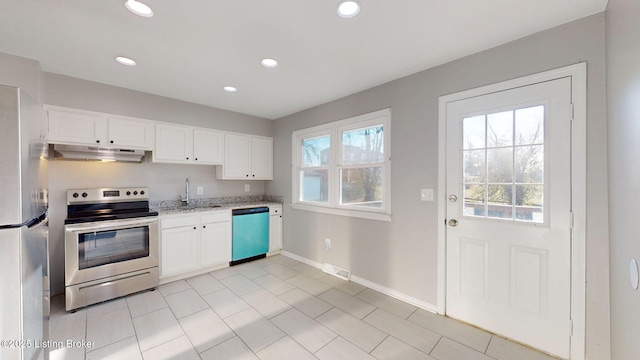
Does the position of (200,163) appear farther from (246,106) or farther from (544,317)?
(544,317)

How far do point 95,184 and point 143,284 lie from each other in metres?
1.35

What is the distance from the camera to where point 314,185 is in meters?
3.74

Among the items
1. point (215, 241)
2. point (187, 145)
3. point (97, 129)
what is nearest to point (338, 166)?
point (215, 241)

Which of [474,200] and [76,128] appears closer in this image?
[474,200]

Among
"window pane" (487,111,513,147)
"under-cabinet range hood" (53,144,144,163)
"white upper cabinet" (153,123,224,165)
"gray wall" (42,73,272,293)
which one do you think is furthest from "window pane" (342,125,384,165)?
"under-cabinet range hood" (53,144,144,163)

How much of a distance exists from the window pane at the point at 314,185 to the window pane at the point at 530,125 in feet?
7.34

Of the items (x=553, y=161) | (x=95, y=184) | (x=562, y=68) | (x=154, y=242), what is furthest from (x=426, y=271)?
(x=95, y=184)

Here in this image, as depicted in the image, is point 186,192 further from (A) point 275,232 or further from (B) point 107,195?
(A) point 275,232

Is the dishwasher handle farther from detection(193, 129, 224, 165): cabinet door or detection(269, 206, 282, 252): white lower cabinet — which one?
detection(193, 129, 224, 165): cabinet door

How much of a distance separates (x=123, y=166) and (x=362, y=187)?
10.3ft

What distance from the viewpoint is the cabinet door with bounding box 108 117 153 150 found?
2.80m

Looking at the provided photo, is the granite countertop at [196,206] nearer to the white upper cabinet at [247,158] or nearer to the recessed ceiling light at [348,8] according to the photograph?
the white upper cabinet at [247,158]

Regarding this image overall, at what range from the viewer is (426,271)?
2385mm

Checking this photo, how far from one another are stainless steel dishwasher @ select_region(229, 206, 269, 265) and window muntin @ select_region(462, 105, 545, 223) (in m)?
2.90
